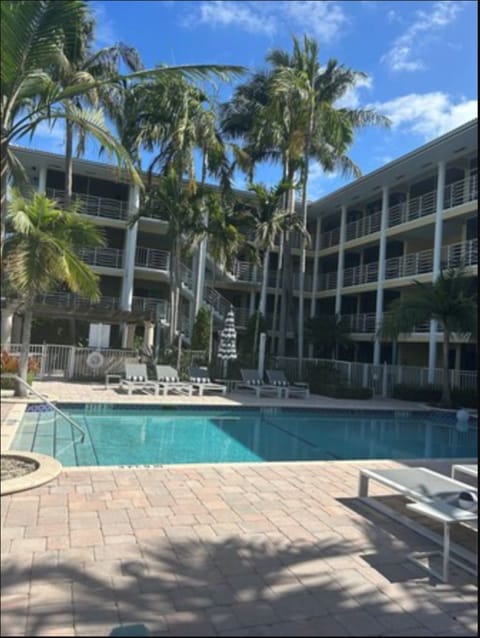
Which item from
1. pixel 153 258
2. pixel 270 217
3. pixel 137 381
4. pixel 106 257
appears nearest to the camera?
pixel 137 381

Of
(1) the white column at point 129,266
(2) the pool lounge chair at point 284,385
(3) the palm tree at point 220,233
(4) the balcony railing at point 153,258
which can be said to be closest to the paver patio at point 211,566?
(2) the pool lounge chair at point 284,385

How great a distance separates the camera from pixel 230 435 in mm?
11312

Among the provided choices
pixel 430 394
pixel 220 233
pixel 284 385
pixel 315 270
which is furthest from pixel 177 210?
pixel 315 270

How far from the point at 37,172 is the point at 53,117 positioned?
65.2 feet

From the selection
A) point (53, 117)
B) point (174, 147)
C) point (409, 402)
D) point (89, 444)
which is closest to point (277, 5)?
point (53, 117)

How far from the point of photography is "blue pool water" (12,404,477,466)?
885 centimetres

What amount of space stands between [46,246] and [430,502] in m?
6.95

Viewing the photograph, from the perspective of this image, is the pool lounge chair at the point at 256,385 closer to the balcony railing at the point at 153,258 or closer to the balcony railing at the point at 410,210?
the balcony railing at the point at 410,210

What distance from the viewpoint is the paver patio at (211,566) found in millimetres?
3133

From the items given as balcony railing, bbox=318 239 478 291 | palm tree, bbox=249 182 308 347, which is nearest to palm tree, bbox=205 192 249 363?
palm tree, bbox=249 182 308 347

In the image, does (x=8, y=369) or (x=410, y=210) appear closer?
(x=8, y=369)

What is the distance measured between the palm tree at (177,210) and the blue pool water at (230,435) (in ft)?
23.3

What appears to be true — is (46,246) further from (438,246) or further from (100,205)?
(100,205)

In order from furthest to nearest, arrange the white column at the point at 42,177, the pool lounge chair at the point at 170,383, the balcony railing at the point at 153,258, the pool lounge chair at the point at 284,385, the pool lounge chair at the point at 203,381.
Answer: the balcony railing at the point at 153,258, the white column at the point at 42,177, the pool lounge chair at the point at 284,385, the pool lounge chair at the point at 203,381, the pool lounge chair at the point at 170,383
